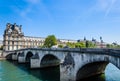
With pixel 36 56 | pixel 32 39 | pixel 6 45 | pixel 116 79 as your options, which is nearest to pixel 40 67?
pixel 36 56

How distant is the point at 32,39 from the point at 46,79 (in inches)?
3796

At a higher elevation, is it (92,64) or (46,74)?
(92,64)

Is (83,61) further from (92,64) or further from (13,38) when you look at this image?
(13,38)

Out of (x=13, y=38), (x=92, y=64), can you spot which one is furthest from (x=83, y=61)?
(x=13, y=38)

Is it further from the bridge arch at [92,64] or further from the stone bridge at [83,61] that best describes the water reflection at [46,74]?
the bridge arch at [92,64]

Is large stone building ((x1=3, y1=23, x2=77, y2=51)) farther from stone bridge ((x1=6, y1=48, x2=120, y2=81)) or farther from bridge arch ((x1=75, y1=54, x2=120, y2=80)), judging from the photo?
bridge arch ((x1=75, y1=54, x2=120, y2=80))

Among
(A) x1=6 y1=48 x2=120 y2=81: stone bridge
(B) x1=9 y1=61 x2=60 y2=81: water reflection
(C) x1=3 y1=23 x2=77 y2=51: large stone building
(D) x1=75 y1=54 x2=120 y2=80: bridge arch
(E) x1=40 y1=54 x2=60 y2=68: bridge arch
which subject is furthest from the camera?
(C) x1=3 y1=23 x2=77 y2=51: large stone building

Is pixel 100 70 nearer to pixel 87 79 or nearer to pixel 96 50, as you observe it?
pixel 87 79

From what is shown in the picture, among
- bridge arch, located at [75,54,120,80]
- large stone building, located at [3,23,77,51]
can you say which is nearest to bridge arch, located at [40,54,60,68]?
bridge arch, located at [75,54,120,80]

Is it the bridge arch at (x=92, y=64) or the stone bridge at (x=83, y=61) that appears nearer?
the bridge arch at (x=92, y=64)

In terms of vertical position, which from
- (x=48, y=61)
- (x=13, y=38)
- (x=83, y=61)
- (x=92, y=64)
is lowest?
(x=48, y=61)

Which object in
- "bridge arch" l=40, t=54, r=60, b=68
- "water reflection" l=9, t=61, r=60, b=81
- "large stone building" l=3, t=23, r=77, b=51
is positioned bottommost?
"water reflection" l=9, t=61, r=60, b=81

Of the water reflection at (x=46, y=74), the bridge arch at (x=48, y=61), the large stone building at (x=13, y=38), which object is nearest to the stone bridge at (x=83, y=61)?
the water reflection at (x=46, y=74)

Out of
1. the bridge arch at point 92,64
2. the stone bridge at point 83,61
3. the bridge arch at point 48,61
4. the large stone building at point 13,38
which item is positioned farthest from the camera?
the large stone building at point 13,38
